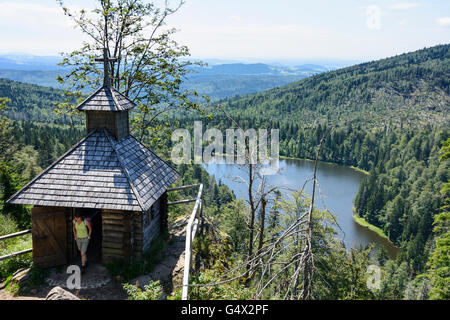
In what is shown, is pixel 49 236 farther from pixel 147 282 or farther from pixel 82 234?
pixel 147 282

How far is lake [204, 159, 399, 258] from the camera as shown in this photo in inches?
2601

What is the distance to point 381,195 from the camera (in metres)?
81.1

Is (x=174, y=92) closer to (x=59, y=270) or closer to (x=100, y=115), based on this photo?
(x=100, y=115)

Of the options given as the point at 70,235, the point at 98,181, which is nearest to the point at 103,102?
the point at 98,181

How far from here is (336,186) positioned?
91.9 m

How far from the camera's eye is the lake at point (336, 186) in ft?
217

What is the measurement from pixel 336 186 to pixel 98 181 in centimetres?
8982

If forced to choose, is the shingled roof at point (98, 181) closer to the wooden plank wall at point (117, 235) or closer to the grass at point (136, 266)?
the wooden plank wall at point (117, 235)

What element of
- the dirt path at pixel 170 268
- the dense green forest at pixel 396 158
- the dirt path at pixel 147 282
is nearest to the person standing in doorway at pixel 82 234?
the dirt path at pixel 147 282

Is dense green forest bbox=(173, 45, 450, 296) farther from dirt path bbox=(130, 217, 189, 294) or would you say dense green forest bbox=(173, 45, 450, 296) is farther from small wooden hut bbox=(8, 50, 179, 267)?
small wooden hut bbox=(8, 50, 179, 267)

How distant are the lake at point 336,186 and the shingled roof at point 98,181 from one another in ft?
125

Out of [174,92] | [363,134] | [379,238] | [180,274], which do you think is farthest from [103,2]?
[363,134]

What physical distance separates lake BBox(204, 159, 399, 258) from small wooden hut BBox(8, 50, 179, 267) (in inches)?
1501

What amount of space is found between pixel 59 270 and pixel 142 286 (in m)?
2.83
